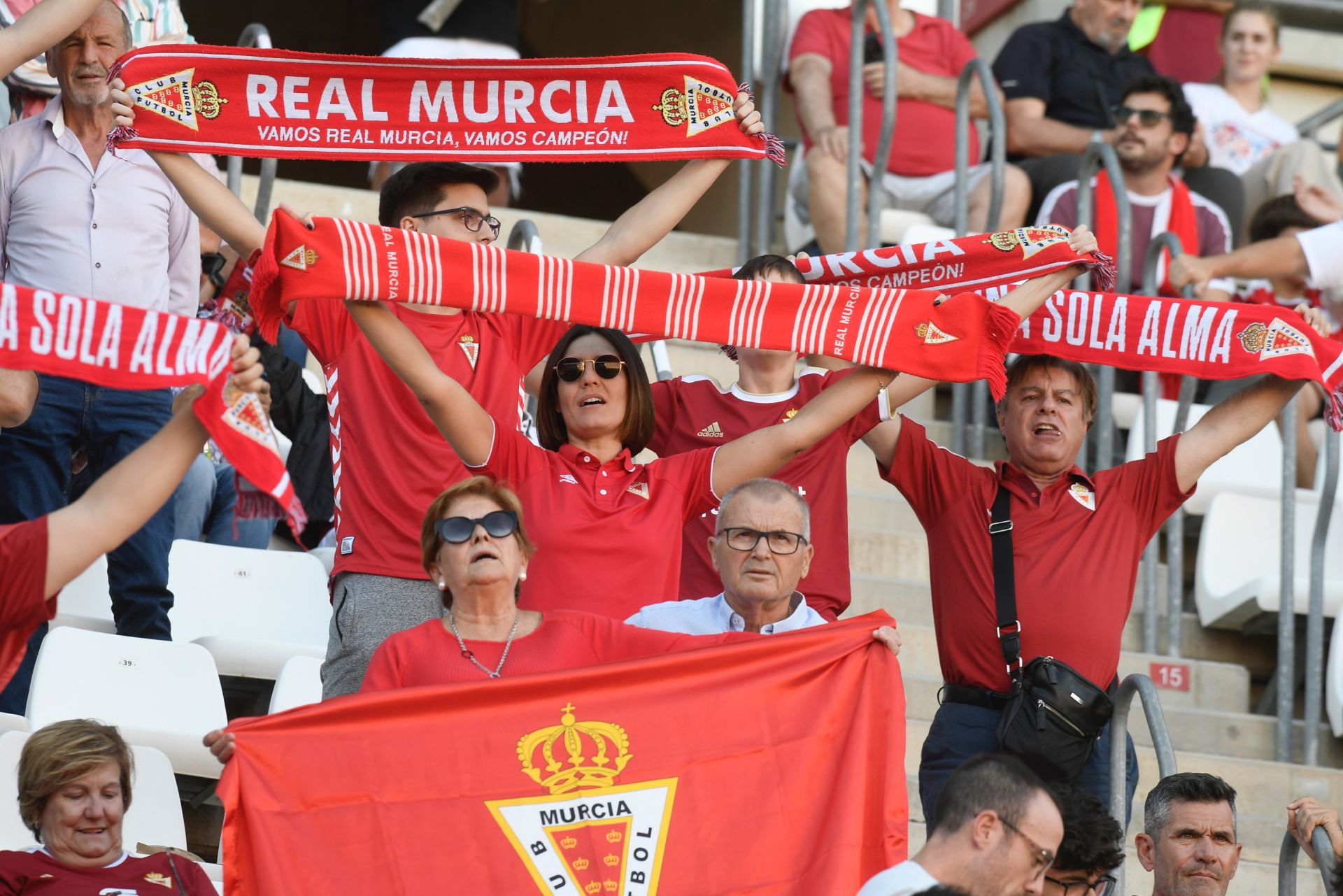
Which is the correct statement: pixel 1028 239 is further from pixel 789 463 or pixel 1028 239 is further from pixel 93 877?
pixel 93 877

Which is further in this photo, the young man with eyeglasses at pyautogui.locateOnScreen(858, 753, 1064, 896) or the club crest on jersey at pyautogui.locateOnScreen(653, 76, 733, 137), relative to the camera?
the club crest on jersey at pyautogui.locateOnScreen(653, 76, 733, 137)

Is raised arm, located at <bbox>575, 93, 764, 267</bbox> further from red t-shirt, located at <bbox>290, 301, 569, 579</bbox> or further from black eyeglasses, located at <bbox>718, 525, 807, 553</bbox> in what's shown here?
black eyeglasses, located at <bbox>718, 525, 807, 553</bbox>

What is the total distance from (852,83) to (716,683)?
4.53m

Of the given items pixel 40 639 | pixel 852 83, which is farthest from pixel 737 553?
pixel 852 83

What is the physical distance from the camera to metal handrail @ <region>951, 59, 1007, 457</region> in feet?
27.2

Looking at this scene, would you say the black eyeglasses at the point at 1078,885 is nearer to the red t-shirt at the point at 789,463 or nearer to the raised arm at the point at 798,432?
the red t-shirt at the point at 789,463

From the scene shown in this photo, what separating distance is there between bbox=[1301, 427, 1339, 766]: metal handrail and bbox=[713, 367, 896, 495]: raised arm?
2725 mm

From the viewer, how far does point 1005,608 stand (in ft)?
18.1

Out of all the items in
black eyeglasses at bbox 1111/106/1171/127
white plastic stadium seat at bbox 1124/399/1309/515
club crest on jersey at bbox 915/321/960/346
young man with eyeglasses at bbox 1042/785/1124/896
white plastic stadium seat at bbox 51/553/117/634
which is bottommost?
young man with eyeglasses at bbox 1042/785/1124/896

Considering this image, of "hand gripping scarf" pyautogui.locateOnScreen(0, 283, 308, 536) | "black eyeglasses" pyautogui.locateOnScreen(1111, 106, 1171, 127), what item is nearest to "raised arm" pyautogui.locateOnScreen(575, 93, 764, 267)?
"hand gripping scarf" pyautogui.locateOnScreen(0, 283, 308, 536)

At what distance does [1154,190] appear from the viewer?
9141 mm

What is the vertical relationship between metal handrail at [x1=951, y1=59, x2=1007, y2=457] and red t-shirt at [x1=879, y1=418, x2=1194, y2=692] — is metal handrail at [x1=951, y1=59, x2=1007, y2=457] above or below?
above

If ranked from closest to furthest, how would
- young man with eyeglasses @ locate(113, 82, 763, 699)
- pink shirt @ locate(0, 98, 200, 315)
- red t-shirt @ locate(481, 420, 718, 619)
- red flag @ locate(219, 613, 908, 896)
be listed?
red flag @ locate(219, 613, 908, 896) < red t-shirt @ locate(481, 420, 718, 619) < young man with eyeglasses @ locate(113, 82, 763, 699) < pink shirt @ locate(0, 98, 200, 315)

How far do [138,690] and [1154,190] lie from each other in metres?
5.31
